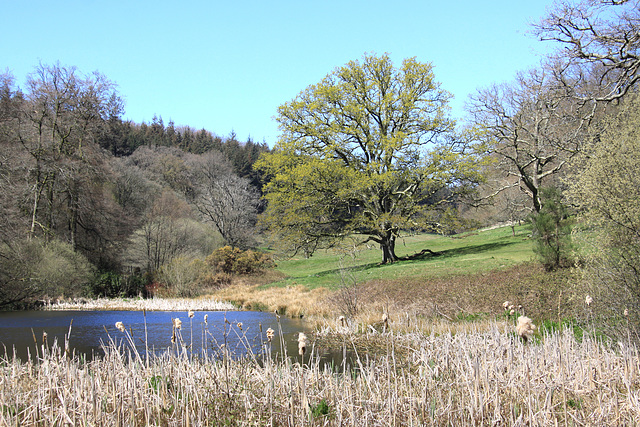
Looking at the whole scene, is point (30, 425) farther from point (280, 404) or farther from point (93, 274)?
point (93, 274)

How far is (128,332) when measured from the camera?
1138 cm

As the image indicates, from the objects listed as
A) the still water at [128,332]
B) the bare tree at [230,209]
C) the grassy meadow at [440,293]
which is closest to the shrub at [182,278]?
the grassy meadow at [440,293]

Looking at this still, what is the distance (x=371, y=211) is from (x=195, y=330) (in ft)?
51.8

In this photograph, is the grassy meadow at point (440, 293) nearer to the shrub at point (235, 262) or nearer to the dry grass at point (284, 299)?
the dry grass at point (284, 299)

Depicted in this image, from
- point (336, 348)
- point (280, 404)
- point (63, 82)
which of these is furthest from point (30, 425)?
point (63, 82)

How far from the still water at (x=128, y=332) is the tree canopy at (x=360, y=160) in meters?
10.7

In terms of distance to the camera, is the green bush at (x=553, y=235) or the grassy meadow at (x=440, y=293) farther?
the green bush at (x=553, y=235)

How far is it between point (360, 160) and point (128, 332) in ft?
66.5

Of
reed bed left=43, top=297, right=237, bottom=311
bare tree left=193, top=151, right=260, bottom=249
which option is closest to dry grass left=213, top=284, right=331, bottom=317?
reed bed left=43, top=297, right=237, bottom=311

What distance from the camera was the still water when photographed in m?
10.5

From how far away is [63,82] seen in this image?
88.8 feet

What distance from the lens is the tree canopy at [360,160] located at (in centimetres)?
2683

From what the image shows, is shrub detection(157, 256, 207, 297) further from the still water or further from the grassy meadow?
the still water

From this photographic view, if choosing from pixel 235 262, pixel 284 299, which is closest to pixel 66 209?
pixel 235 262
